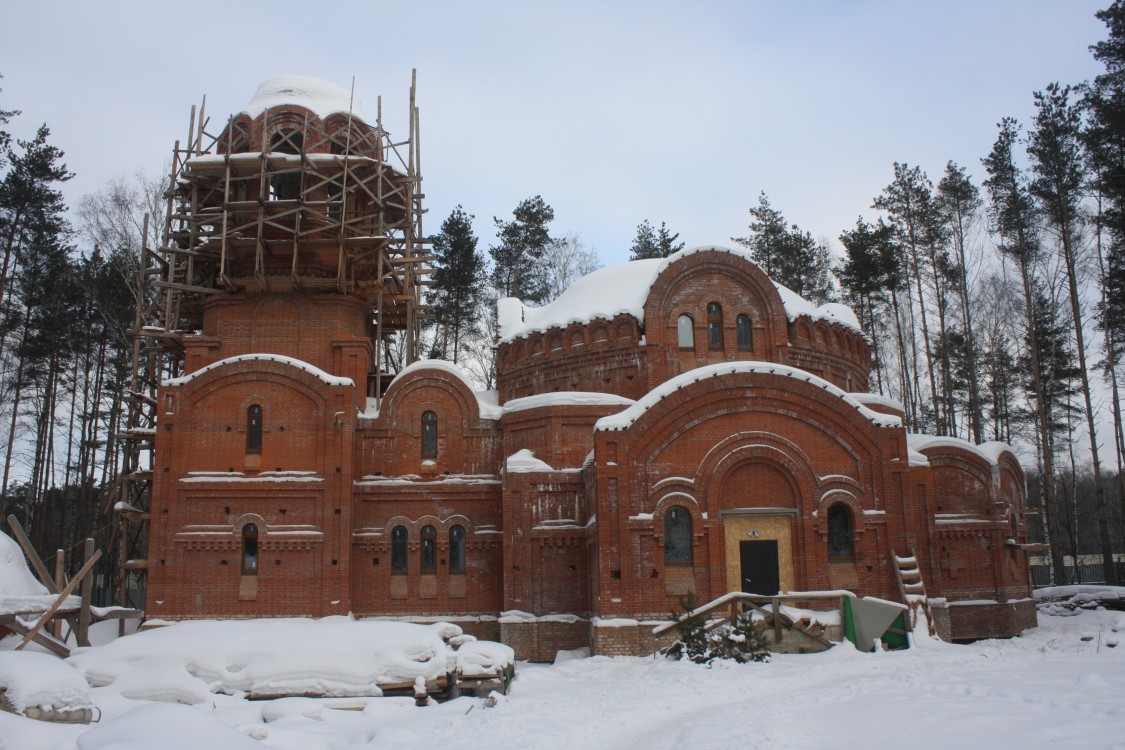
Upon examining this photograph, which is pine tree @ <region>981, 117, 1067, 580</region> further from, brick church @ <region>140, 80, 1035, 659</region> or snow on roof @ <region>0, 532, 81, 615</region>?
snow on roof @ <region>0, 532, 81, 615</region>

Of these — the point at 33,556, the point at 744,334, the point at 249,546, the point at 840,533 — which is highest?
the point at 744,334

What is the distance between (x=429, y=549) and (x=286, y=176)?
11.5 metres

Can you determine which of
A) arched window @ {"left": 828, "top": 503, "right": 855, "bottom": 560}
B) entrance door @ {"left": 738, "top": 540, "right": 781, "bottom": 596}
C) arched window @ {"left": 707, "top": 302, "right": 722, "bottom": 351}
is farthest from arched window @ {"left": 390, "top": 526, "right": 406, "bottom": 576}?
arched window @ {"left": 828, "top": 503, "right": 855, "bottom": 560}

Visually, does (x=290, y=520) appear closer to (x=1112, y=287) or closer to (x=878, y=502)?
(x=878, y=502)

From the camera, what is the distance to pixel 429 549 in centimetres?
2394

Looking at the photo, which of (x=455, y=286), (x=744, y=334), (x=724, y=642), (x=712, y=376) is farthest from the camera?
(x=455, y=286)

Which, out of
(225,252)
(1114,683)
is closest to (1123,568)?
(1114,683)

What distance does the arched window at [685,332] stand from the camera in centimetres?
2509

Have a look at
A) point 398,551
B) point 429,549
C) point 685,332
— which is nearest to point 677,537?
point 685,332

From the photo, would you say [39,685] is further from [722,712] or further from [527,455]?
[527,455]

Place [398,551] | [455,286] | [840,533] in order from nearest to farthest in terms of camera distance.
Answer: [840,533], [398,551], [455,286]

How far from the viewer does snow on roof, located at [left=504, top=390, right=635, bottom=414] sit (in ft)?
78.2

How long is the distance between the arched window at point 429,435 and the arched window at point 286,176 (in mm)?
7575

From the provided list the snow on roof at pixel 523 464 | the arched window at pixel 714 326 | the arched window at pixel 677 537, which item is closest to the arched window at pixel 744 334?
the arched window at pixel 714 326
